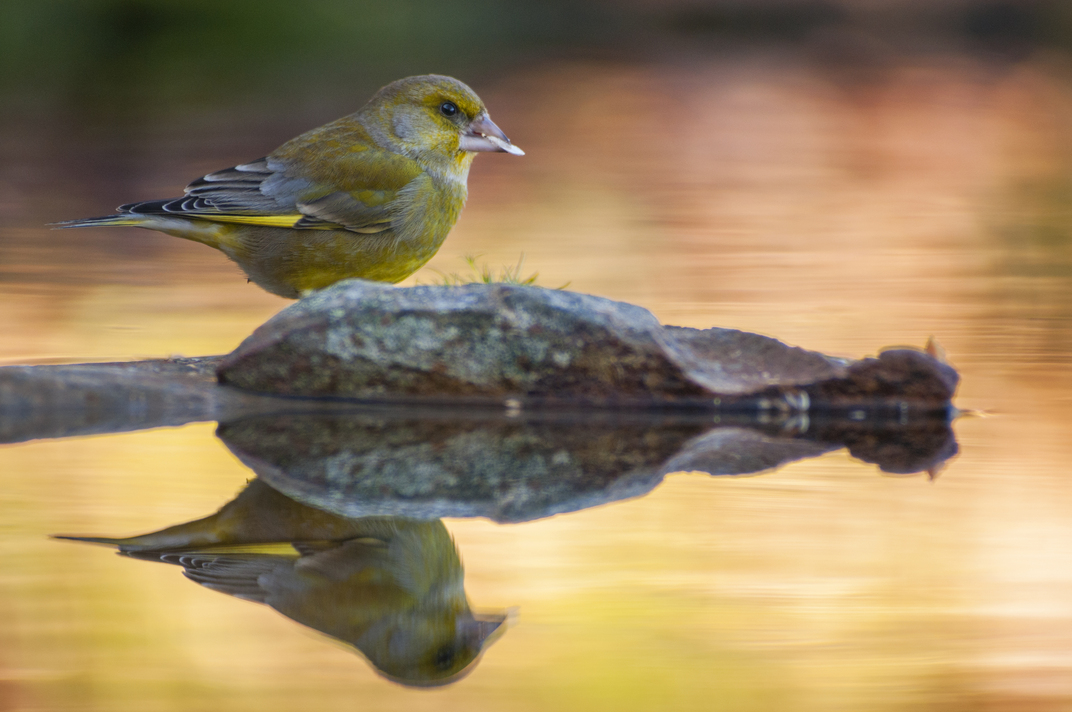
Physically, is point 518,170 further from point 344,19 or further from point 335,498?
point 344,19

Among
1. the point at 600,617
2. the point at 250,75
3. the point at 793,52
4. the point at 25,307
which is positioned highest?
the point at 793,52

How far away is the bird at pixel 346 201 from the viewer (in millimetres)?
5184

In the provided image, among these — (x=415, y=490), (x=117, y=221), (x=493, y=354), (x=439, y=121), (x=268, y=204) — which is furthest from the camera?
(x=439, y=121)

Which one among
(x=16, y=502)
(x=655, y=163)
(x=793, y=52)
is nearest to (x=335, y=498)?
(x=16, y=502)

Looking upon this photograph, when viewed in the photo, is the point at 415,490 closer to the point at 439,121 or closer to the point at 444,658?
the point at 444,658

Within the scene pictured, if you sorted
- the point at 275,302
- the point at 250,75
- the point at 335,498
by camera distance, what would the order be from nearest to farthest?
1. the point at 335,498
2. the point at 275,302
3. the point at 250,75

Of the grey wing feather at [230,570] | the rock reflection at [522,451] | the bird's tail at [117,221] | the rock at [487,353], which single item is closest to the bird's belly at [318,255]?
the bird's tail at [117,221]

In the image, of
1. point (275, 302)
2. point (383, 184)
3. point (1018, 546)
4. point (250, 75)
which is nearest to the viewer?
point (1018, 546)

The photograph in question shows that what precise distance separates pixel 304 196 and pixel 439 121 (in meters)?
0.67

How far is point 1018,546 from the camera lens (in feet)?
11.0

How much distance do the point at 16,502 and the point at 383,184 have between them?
7.11 ft

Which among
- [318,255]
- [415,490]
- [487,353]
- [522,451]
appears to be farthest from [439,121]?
[415,490]

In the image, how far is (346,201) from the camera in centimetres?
522

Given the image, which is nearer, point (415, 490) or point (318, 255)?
point (415, 490)
